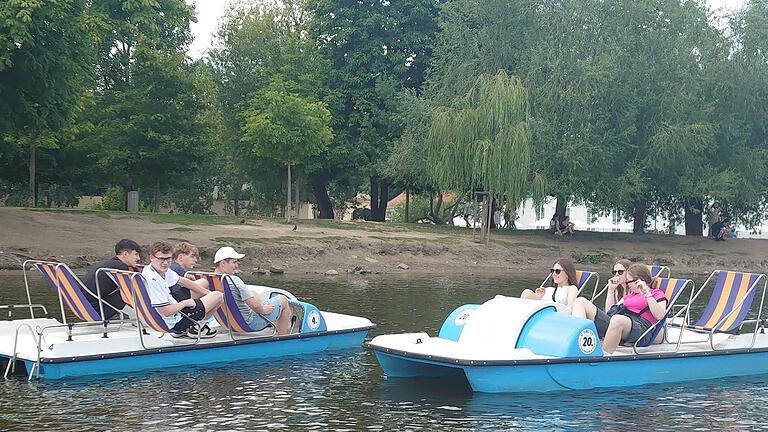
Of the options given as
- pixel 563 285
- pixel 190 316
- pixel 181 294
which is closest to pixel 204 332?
pixel 190 316

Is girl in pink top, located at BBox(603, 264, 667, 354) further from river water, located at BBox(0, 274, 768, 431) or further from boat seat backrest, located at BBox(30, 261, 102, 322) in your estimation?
boat seat backrest, located at BBox(30, 261, 102, 322)

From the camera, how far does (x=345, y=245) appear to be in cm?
3850

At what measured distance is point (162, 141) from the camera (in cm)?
4916

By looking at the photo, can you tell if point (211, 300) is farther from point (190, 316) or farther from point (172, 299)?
point (172, 299)

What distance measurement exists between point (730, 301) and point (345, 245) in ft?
77.5

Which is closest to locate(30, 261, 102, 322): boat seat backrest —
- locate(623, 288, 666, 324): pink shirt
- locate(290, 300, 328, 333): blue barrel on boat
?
locate(290, 300, 328, 333): blue barrel on boat

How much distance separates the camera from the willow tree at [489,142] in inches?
1650

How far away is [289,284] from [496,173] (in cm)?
1495

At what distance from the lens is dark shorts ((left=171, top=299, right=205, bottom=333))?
14.9 metres

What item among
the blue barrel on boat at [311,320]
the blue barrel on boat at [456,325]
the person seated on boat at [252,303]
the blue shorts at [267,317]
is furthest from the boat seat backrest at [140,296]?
the blue barrel on boat at [456,325]

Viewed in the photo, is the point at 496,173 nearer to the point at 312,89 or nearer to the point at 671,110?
the point at 671,110

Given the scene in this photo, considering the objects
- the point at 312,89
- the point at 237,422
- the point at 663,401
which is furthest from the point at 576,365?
the point at 312,89

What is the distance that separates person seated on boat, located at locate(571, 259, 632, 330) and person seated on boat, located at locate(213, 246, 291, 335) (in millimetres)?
4374

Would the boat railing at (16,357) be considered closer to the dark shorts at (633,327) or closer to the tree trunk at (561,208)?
the dark shorts at (633,327)
